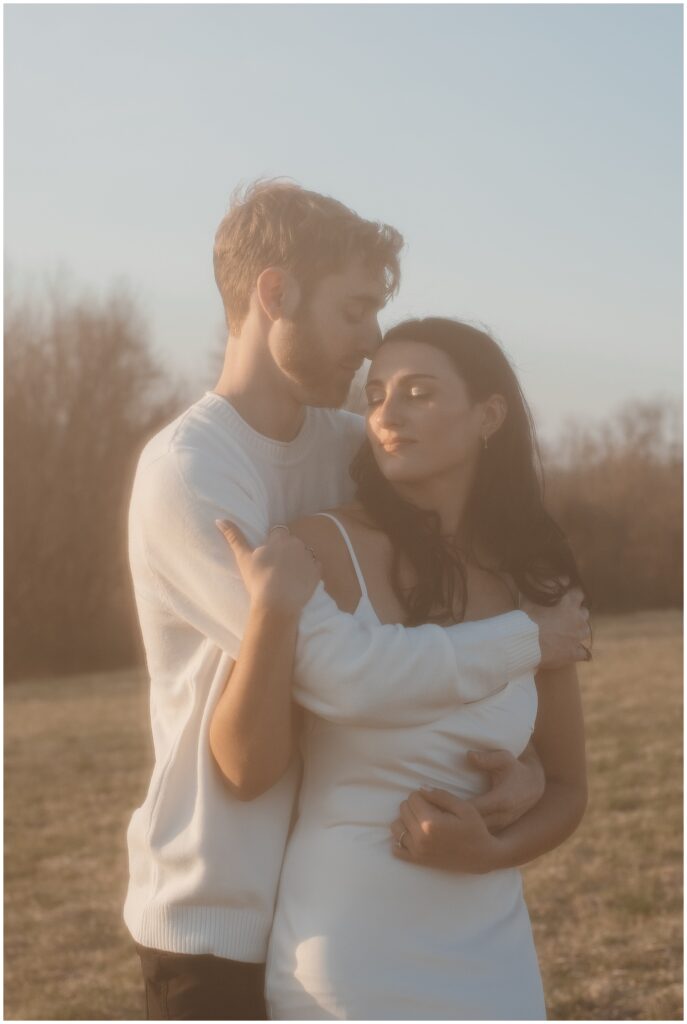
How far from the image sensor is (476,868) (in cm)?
279

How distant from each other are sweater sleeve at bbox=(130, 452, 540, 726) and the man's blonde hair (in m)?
0.51

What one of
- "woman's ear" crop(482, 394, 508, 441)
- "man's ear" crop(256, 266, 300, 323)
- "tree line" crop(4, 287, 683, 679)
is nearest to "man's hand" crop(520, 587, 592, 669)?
"woman's ear" crop(482, 394, 508, 441)

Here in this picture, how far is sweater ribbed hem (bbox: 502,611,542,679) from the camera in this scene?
2.84 m

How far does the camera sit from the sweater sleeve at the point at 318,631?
263 centimetres

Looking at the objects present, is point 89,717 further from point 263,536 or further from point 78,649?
point 263,536

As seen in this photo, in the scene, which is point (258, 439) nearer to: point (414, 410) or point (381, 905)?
point (414, 410)

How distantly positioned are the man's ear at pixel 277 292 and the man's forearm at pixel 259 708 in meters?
0.75

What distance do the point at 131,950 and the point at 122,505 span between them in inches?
804

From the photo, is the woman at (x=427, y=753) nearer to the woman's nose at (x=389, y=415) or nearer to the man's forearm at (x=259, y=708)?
the woman's nose at (x=389, y=415)

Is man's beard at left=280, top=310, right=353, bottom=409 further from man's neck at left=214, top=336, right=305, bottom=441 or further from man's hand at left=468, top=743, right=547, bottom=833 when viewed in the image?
man's hand at left=468, top=743, right=547, bottom=833

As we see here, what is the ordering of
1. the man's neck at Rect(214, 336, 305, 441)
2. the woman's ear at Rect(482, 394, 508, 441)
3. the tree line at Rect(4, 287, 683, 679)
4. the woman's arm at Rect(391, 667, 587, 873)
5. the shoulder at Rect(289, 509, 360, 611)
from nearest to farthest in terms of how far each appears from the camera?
the woman's arm at Rect(391, 667, 587, 873) → the shoulder at Rect(289, 509, 360, 611) → the man's neck at Rect(214, 336, 305, 441) → the woman's ear at Rect(482, 394, 508, 441) → the tree line at Rect(4, 287, 683, 679)

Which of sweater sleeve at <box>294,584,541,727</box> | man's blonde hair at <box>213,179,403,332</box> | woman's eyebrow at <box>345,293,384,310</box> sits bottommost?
sweater sleeve at <box>294,584,541,727</box>

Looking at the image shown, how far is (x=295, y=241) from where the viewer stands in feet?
9.95

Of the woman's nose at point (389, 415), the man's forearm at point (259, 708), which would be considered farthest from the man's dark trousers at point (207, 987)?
the woman's nose at point (389, 415)
